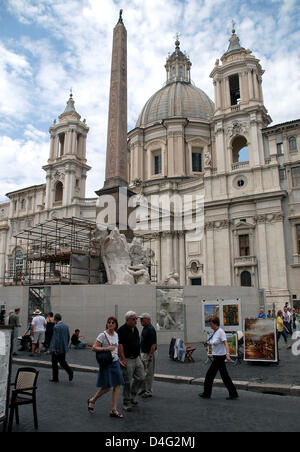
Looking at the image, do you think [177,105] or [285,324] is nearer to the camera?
[285,324]

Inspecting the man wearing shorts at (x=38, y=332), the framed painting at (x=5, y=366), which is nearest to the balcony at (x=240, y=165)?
the man wearing shorts at (x=38, y=332)

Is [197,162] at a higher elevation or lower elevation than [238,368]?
higher

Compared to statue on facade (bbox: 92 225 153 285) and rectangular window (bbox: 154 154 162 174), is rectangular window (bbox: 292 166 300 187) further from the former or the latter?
statue on facade (bbox: 92 225 153 285)

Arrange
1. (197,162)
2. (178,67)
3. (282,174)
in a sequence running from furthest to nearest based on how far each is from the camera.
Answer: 1. (178,67)
2. (197,162)
3. (282,174)

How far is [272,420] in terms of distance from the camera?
5.48m

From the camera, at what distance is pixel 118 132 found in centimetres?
1870

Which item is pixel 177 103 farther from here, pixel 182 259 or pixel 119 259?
pixel 119 259

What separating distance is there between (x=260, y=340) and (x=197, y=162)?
35.9m

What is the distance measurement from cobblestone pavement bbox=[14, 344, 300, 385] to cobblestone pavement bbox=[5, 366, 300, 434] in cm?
142

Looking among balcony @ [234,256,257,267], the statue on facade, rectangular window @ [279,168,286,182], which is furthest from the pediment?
the statue on facade

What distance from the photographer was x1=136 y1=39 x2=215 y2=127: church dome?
46812 mm

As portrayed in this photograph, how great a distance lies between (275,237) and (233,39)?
21705mm

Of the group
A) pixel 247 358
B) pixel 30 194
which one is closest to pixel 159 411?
pixel 247 358

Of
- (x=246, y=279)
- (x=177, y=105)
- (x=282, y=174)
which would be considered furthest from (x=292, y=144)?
(x=177, y=105)
